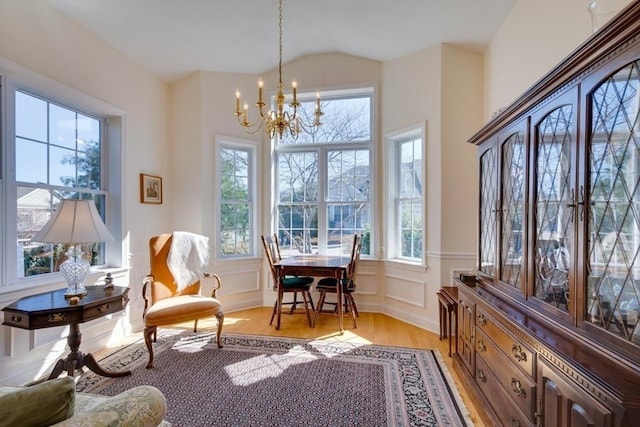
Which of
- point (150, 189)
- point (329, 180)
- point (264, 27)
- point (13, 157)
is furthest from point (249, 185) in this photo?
point (13, 157)

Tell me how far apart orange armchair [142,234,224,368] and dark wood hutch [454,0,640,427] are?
234cm

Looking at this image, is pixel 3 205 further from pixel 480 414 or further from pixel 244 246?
pixel 480 414

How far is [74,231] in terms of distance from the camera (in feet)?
7.47

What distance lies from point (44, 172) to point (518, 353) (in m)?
3.80

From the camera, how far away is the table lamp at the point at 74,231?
2.24m

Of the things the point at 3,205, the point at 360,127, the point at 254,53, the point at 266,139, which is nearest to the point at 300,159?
the point at 266,139

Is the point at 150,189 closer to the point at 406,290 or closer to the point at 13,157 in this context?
the point at 13,157

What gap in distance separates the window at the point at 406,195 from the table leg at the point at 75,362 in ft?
10.6

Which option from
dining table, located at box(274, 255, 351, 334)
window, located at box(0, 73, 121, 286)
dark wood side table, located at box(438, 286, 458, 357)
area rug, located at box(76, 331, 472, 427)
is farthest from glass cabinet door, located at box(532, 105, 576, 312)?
window, located at box(0, 73, 121, 286)

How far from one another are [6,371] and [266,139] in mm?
3499

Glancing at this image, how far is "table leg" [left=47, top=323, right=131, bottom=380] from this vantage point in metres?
2.28

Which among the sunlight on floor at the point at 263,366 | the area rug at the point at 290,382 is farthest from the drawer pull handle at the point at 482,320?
the sunlight on floor at the point at 263,366

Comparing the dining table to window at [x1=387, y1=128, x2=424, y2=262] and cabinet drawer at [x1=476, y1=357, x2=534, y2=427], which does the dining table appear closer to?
window at [x1=387, y1=128, x2=424, y2=262]

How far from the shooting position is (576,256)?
4.31ft
